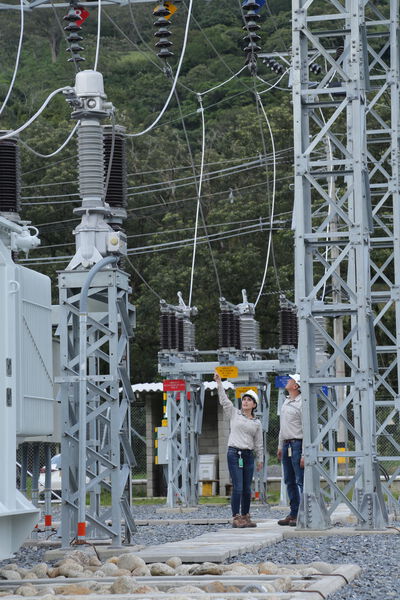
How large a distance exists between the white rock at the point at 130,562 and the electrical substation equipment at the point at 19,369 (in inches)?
47.6

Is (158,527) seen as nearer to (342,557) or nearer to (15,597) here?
(342,557)

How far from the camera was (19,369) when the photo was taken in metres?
9.67

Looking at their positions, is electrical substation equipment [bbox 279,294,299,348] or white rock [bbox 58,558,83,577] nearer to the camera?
white rock [bbox 58,558,83,577]

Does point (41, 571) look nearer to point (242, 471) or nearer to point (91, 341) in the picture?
point (91, 341)

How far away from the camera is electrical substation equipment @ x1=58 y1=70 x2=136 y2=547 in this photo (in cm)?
1207

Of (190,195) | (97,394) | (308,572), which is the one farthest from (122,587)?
(190,195)

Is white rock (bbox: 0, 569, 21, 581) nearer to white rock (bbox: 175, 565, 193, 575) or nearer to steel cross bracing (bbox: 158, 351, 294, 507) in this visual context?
white rock (bbox: 175, 565, 193, 575)

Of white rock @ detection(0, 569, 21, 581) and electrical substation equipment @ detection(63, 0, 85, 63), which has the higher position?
electrical substation equipment @ detection(63, 0, 85, 63)

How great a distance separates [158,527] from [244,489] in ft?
12.5

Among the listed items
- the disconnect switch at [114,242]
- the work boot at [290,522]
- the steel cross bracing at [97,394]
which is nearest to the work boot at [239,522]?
the work boot at [290,522]

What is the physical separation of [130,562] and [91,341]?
9.82 feet

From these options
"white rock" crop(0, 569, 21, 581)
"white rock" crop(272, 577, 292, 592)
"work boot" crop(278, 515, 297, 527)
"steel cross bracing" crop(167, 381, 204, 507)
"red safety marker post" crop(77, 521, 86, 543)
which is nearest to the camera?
"white rock" crop(272, 577, 292, 592)

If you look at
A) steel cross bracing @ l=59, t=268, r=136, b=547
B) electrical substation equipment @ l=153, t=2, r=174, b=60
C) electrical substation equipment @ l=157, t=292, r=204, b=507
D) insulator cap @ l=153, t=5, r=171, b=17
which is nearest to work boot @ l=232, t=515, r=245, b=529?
steel cross bracing @ l=59, t=268, r=136, b=547

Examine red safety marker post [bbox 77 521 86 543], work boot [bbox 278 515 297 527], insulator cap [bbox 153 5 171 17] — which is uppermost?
insulator cap [bbox 153 5 171 17]
